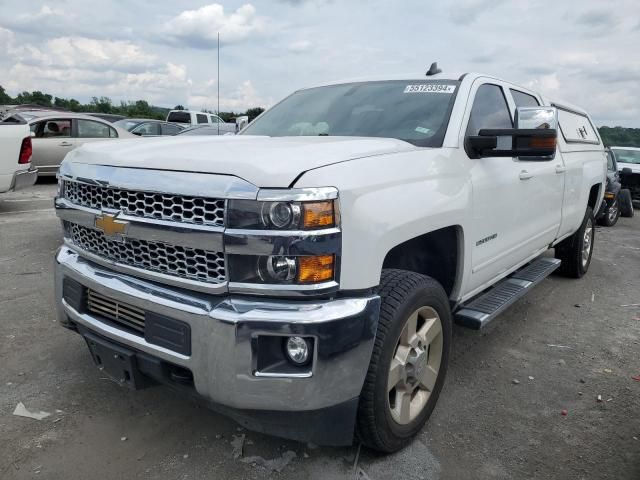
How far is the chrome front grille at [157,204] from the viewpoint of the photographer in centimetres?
200

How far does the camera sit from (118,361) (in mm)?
2316

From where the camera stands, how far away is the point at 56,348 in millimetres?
3529

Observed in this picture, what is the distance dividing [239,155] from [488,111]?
2027 mm

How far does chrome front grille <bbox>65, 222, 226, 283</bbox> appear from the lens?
6.69 ft

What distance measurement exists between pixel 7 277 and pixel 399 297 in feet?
14.0

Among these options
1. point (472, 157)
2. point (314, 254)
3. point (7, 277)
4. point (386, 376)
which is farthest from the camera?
point (7, 277)

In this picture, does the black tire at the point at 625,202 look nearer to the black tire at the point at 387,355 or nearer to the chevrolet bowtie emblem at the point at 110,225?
the black tire at the point at 387,355

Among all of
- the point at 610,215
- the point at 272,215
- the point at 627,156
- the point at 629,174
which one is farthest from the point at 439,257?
the point at 627,156

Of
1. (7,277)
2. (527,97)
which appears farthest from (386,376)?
(7,277)

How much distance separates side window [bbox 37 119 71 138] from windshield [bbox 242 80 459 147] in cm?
883

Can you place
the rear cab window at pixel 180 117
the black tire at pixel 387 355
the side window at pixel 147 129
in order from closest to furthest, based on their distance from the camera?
1. the black tire at pixel 387 355
2. the side window at pixel 147 129
3. the rear cab window at pixel 180 117

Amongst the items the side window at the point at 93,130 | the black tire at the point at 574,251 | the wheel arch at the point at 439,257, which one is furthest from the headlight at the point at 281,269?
the side window at the point at 93,130

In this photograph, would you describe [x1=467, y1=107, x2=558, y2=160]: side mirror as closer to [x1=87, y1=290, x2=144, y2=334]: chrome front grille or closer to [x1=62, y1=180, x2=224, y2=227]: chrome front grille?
[x1=62, y1=180, x2=224, y2=227]: chrome front grille

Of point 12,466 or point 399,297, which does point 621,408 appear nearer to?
point 399,297
